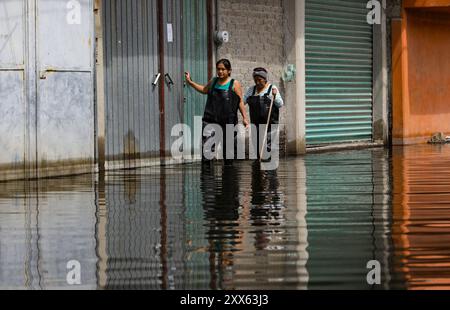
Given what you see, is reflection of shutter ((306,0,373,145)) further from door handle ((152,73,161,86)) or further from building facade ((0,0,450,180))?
door handle ((152,73,161,86))

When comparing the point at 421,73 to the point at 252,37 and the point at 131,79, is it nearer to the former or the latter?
the point at 252,37

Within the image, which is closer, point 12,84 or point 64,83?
point 12,84

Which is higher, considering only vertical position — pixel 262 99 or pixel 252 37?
pixel 252 37

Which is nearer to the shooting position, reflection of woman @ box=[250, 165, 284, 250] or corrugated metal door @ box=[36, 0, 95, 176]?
reflection of woman @ box=[250, 165, 284, 250]

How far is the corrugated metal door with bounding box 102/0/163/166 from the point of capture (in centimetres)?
2100

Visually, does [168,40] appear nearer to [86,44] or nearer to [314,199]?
[86,44]

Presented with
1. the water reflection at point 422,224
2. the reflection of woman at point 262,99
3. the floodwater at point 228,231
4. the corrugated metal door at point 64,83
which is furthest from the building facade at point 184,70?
the water reflection at point 422,224

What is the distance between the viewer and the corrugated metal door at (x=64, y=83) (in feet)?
61.8

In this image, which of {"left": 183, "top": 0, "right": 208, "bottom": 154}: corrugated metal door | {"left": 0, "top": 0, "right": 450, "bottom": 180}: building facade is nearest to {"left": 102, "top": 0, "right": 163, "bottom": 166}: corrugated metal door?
{"left": 0, "top": 0, "right": 450, "bottom": 180}: building facade

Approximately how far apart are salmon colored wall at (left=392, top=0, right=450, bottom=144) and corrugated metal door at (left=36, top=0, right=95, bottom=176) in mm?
11825

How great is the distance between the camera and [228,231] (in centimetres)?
1184

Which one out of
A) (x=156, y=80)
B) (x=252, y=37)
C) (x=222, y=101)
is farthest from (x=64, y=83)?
→ (x=252, y=37)

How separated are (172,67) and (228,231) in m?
11.0
